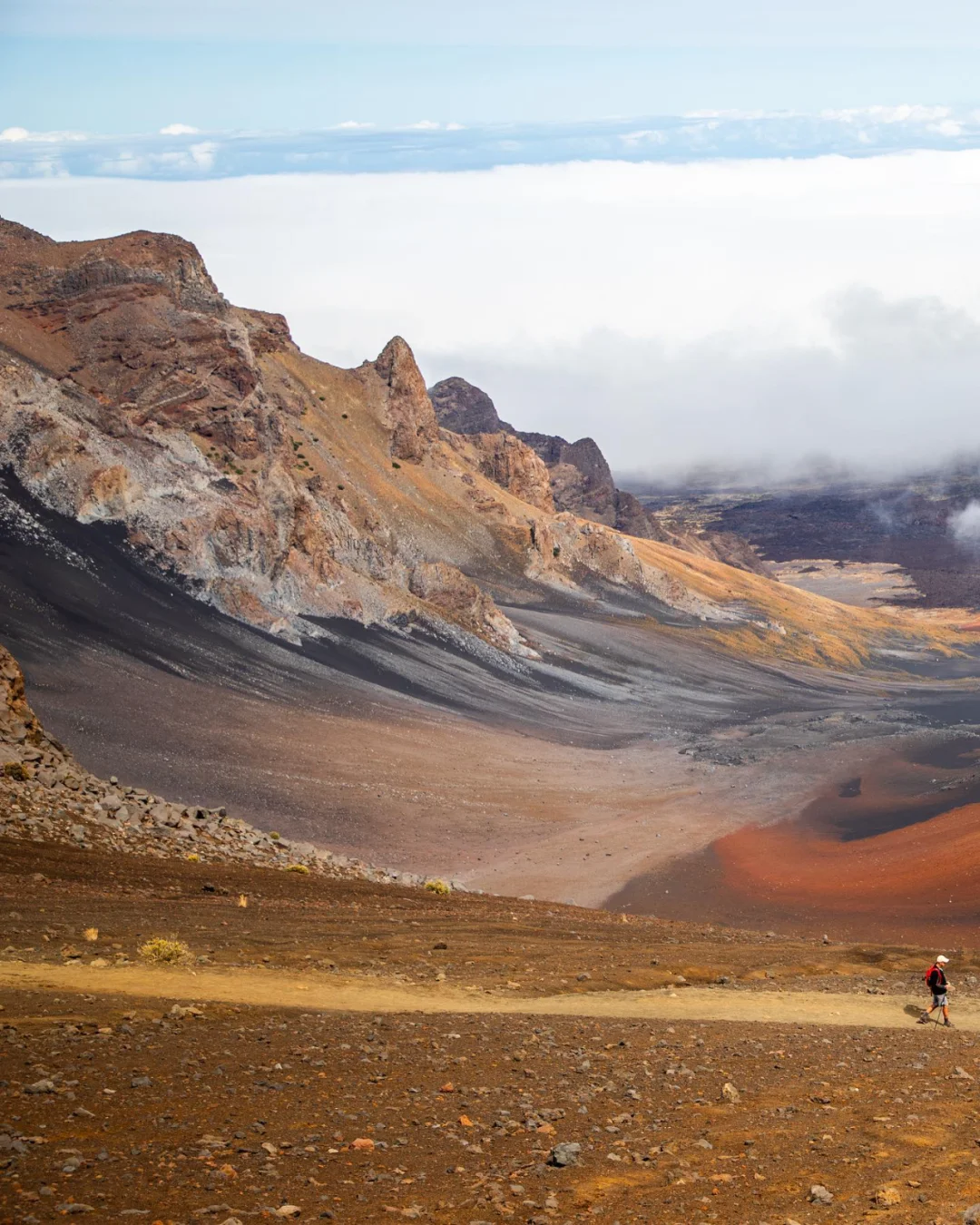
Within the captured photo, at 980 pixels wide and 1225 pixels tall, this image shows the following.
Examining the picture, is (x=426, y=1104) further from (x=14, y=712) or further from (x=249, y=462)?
(x=249, y=462)

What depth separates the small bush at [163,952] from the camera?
1658 cm

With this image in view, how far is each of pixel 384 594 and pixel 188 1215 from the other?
7286cm

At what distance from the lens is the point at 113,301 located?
83125mm

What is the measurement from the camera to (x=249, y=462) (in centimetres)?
8269

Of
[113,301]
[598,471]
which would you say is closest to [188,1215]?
[113,301]

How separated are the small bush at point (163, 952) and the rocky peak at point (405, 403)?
95.7 metres

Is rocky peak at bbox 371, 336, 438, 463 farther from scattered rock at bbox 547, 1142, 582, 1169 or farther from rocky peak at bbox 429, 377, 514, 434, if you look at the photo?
scattered rock at bbox 547, 1142, 582, 1169

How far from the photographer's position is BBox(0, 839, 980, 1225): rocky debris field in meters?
9.38

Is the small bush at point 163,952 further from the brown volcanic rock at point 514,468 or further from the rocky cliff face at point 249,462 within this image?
the brown volcanic rock at point 514,468

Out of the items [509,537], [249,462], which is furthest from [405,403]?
[249,462]

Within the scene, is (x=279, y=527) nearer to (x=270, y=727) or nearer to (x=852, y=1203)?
(x=270, y=727)

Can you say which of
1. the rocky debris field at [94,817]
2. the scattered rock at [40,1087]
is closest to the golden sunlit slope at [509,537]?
the rocky debris field at [94,817]

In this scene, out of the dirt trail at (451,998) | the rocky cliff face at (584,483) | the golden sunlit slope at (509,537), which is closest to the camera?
the dirt trail at (451,998)

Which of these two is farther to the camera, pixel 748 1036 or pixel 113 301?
pixel 113 301
